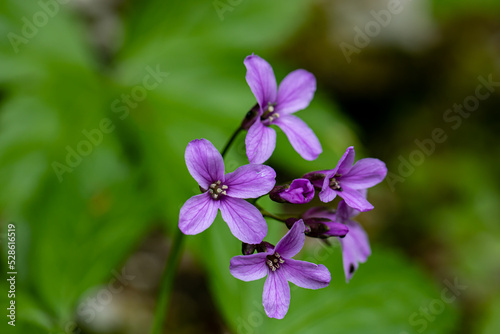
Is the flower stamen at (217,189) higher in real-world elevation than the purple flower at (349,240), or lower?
higher

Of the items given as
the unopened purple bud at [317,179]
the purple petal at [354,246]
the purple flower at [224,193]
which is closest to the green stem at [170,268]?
the purple flower at [224,193]

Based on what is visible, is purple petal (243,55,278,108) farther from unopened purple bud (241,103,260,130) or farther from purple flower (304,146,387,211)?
purple flower (304,146,387,211)

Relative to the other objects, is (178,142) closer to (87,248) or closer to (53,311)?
(87,248)

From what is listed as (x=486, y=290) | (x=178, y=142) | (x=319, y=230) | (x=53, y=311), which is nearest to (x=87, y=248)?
(x=53, y=311)

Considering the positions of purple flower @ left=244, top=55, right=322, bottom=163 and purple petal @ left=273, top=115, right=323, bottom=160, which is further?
purple petal @ left=273, top=115, right=323, bottom=160

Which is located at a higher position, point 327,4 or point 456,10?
point 327,4

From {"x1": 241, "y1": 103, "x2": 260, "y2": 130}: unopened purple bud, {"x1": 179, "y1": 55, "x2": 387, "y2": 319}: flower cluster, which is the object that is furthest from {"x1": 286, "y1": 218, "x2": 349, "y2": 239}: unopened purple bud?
{"x1": 241, "y1": 103, "x2": 260, "y2": 130}: unopened purple bud

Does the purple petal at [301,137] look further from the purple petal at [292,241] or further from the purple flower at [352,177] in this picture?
A: the purple petal at [292,241]
